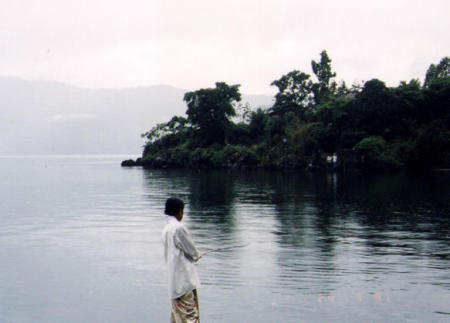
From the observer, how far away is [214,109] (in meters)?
92.8

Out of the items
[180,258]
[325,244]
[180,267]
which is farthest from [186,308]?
[325,244]

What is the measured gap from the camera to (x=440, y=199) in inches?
1148

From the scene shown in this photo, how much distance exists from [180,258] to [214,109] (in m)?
86.3

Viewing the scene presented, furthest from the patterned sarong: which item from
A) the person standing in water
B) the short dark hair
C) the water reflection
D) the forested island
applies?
the forested island

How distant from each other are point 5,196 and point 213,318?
31.9 m

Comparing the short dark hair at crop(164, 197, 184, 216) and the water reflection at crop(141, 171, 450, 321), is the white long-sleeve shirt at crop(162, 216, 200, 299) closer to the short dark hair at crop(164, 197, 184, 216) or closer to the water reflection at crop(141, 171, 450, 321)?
the short dark hair at crop(164, 197, 184, 216)

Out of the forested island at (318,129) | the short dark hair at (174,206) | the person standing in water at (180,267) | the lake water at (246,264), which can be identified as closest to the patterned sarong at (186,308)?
the person standing in water at (180,267)

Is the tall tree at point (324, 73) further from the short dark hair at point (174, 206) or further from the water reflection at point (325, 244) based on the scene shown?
the short dark hair at point (174, 206)

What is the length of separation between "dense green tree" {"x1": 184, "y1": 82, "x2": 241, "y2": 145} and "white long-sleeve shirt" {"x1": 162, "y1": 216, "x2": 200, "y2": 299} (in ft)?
280

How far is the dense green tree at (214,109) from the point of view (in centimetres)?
9238

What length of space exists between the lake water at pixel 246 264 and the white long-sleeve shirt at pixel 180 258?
75.7 inches

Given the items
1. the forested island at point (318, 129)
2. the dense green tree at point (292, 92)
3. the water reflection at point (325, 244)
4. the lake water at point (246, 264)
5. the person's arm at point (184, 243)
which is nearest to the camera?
the person's arm at point (184, 243)

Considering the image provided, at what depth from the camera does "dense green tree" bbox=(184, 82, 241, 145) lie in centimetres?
9238

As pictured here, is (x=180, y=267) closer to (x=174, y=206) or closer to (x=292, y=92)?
(x=174, y=206)
